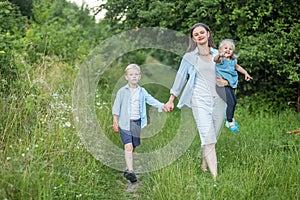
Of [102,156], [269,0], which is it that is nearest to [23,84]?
[102,156]

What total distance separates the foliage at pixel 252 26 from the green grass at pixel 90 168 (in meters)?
1.95

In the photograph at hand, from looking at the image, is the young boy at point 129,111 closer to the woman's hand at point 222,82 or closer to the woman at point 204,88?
the woman at point 204,88

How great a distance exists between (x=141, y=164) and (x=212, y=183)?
1.60m


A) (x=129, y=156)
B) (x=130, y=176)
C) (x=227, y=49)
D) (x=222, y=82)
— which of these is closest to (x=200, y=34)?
(x=227, y=49)

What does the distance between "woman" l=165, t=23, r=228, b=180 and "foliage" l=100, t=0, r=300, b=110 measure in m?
2.53

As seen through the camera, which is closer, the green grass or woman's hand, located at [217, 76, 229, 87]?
the green grass

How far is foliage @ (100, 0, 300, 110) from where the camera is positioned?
7.40 metres

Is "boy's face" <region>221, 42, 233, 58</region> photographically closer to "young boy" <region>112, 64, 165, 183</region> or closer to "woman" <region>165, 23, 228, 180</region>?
"woman" <region>165, 23, 228, 180</region>

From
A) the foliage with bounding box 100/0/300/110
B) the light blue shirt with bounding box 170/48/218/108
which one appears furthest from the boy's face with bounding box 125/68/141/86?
the foliage with bounding box 100/0/300/110

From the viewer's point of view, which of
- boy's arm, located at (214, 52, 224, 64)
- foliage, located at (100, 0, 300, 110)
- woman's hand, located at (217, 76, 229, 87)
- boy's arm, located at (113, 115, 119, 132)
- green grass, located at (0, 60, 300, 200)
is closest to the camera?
green grass, located at (0, 60, 300, 200)

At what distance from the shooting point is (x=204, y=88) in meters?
4.90

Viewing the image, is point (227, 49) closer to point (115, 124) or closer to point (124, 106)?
point (124, 106)

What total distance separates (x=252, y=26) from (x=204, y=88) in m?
3.41

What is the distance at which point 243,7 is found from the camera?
7500mm
